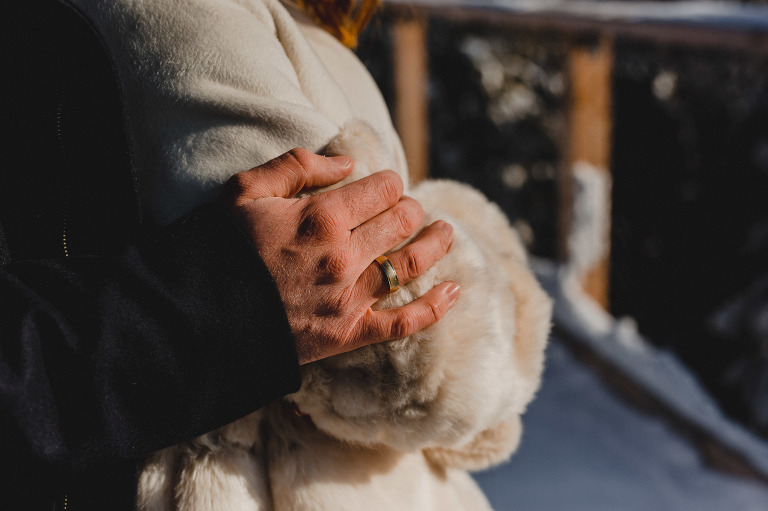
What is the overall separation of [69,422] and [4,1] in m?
0.51

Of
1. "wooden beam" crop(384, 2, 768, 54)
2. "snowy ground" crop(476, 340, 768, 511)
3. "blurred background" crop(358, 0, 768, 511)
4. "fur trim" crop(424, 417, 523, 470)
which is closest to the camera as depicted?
"fur trim" crop(424, 417, 523, 470)

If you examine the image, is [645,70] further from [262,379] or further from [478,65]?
[262,379]

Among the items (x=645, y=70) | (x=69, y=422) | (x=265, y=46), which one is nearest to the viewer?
(x=69, y=422)

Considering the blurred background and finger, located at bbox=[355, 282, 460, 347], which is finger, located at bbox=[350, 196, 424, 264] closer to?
finger, located at bbox=[355, 282, 460, 347]

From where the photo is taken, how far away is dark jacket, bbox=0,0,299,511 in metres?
0.66

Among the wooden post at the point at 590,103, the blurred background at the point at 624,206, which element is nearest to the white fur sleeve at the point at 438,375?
the blurred background at the point at 624,206

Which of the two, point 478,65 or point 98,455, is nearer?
point 98,455

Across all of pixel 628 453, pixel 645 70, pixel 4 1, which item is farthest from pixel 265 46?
pixel 645 70

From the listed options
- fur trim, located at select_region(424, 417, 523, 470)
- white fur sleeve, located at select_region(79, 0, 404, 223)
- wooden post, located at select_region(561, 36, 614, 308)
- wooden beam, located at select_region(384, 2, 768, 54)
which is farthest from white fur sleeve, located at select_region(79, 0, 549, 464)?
wooden post, located at select_region(561, 36, 614, 308)

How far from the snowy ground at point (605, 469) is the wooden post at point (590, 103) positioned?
4.71ft

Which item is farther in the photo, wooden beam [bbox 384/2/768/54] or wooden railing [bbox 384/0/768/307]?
wooden railing [bbox 384/0/768/307]

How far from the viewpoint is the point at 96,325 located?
67cm

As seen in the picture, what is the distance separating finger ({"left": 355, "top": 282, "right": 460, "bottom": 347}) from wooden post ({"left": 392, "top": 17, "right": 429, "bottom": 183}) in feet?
11.0

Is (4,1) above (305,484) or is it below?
above
